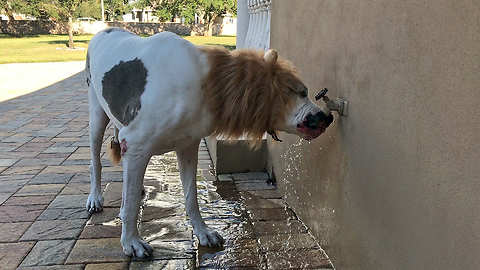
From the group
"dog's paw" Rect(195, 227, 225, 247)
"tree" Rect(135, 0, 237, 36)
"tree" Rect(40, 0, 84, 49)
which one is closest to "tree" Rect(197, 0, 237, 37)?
"tree" Rect(135, 0, 237, 36)

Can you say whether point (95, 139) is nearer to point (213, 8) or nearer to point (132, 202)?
point (132, 202)

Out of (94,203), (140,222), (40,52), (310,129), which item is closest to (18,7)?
(40,52)

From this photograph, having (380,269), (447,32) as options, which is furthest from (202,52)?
(380,269)

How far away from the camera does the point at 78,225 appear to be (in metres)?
3.12

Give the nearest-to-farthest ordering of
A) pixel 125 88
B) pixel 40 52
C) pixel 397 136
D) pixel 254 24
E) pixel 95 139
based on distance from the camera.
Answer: pixel 397 136
pixel 125 88
pixel 95 139
pixel 254 24
pixel 40 52

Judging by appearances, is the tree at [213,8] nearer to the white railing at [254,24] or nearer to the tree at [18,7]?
the tree at [18,7]

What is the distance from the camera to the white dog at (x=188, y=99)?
2174 millimetres

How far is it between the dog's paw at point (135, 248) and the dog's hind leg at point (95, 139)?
0.80m

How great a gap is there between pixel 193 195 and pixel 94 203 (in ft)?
3.17

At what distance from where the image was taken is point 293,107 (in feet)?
7.25

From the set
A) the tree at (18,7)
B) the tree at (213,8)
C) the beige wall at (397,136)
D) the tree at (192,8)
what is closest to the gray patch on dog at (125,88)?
the beige wall at (397,136)

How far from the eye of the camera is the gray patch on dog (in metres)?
2.39

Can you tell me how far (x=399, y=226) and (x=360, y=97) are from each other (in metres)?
0.76

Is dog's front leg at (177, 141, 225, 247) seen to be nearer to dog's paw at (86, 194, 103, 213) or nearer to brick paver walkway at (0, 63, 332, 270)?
brick paver walkway at (0, 63, 332, 270)
